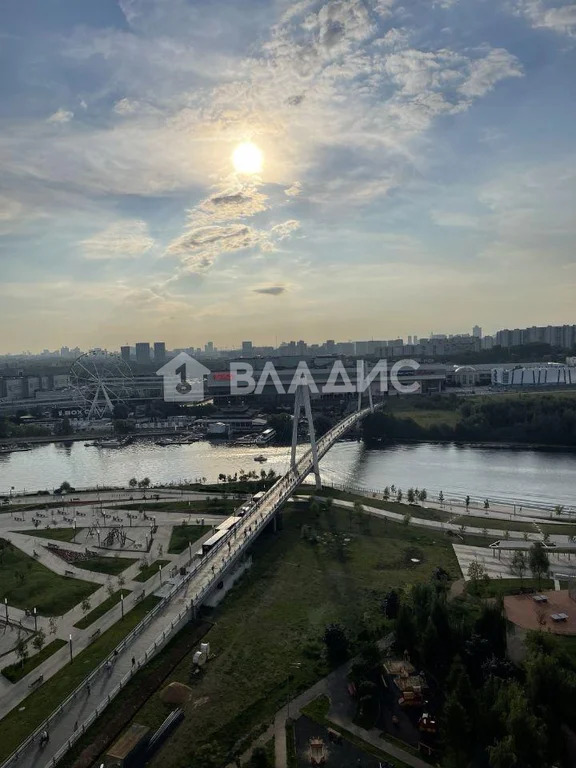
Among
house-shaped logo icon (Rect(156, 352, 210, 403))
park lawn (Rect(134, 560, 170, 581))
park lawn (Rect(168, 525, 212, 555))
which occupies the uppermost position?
house-shaped logo icon (Rect(156, 352, 210, 403))

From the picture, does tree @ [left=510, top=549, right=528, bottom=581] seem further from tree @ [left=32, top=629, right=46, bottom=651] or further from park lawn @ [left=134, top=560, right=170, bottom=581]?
tree @ [left=32, top=629, right=46, bottom=651]

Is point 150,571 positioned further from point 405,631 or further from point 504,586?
point 504,586

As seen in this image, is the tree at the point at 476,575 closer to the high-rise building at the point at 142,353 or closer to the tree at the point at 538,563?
the tree at the point at 538,563

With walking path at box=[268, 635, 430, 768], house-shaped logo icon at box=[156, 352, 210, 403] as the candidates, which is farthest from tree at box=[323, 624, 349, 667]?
house-shaped logo icon at box=[156, 352, 210, 403]

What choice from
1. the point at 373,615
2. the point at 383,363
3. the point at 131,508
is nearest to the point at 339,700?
the point at 373,615

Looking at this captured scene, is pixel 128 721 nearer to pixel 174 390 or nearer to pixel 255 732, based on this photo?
pixel 255 732

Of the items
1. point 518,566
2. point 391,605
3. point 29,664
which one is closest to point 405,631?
point 391,605
